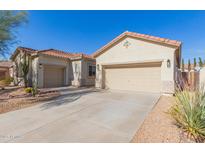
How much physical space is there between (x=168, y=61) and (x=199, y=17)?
3.07m

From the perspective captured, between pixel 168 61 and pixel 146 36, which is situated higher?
pixel 146 36

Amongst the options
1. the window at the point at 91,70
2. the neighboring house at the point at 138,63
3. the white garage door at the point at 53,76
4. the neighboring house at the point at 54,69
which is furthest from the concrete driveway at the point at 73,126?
the window at the point at 91,70

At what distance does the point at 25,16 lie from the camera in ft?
29.1

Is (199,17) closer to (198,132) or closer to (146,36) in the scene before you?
(146,36)

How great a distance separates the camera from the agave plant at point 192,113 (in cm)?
331

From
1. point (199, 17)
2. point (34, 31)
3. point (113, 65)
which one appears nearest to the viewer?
point (199, 17)

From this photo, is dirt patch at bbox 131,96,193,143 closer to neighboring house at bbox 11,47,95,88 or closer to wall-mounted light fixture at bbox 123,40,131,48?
wall-mounted light fixture at bbox 123,40,131,48

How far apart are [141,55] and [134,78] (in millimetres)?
2081

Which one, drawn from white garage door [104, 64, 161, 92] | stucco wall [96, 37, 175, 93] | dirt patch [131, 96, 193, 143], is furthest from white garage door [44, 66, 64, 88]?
dirt patch [131, 96, 193, 143]

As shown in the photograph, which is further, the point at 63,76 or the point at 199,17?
the point at 63,76

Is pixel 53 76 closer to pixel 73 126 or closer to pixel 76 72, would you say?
pixel 76 72

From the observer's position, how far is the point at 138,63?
9898mm
